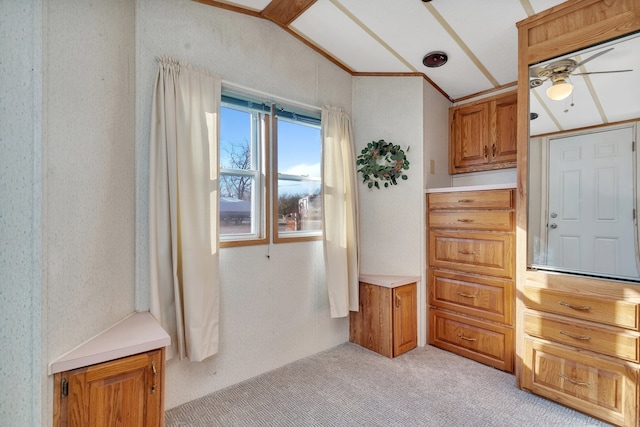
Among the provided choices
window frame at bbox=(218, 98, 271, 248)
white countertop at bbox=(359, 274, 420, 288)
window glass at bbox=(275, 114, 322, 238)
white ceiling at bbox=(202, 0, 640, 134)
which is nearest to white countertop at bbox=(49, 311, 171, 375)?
window frame at bbox=(218, 98, 271, 248)

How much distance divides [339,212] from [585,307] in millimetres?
1776

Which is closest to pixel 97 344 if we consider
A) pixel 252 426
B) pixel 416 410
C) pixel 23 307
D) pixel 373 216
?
pixel 23 307

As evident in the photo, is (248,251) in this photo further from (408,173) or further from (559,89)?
(559,89)

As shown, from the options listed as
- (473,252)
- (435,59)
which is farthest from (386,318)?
(435,59)

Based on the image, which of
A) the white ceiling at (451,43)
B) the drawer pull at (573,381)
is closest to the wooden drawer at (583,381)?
the drawer pull at (573,381)

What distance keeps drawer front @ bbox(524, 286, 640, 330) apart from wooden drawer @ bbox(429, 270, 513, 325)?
0.39m

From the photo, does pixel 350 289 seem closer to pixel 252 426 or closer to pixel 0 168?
pixel 252 426

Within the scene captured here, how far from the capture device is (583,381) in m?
1.89

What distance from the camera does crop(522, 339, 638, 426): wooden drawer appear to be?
1.75 metres

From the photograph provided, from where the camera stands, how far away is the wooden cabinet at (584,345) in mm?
1744

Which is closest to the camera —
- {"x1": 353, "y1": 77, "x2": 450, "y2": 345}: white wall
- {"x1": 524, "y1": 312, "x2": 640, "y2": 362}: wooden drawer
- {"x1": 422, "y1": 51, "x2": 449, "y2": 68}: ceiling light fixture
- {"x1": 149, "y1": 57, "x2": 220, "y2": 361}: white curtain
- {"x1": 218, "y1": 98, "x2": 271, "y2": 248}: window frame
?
{"x1": 524, "y1": 312, "x2": 640, "y2": 362}: wooden drawer

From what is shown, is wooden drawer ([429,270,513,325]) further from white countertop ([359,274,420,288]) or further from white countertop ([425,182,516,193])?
white countertop ([425,182,516,193])

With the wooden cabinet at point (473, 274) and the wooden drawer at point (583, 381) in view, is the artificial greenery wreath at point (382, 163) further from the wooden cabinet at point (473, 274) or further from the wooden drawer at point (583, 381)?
the wooden drawer at point (583, 381)

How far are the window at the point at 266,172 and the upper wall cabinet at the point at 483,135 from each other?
1.50 m
